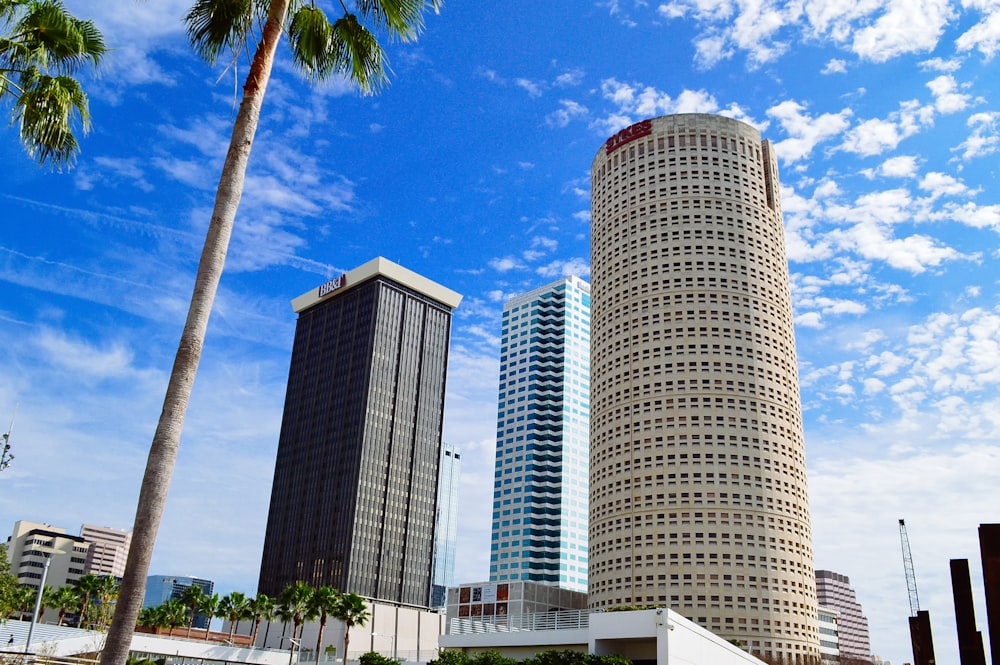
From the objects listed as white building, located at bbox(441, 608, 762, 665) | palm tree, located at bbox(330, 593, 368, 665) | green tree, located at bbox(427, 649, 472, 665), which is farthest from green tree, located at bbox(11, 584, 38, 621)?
white building, located at bbox(441, 608, 762, 665)


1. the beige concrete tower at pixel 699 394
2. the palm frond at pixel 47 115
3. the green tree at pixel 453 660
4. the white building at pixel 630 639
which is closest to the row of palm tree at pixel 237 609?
the white building at pixel 630 639

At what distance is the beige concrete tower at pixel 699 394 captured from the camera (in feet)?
376

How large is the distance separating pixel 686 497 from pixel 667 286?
31182mm

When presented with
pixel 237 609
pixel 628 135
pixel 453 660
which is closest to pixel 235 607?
pixel 237 609

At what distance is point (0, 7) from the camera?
21094mm

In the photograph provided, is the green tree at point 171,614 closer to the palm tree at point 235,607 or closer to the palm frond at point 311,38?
the palm tree at point 235,607

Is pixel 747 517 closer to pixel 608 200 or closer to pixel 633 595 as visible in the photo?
pixel 633 595

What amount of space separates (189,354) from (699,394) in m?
111

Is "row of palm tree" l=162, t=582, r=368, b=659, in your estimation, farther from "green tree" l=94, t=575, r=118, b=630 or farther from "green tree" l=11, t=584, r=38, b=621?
"green tree" l=11, t=584, r=38, b=621

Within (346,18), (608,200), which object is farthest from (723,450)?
(346,18)

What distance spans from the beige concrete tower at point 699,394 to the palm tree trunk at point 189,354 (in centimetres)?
10455

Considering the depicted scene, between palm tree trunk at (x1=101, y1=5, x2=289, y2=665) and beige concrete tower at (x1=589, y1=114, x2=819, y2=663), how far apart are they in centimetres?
10455

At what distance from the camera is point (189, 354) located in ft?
58.3

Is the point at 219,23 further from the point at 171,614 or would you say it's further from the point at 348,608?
the point at 171,614
